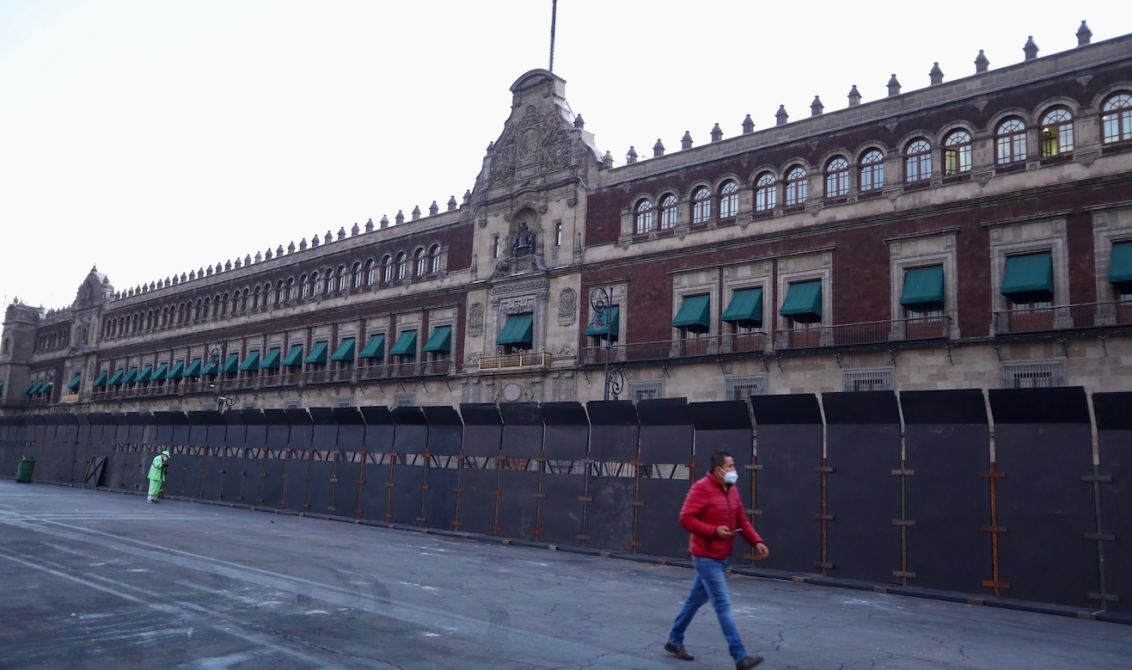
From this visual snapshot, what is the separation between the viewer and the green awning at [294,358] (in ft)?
163

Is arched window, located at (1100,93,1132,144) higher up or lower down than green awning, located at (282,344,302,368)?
higher up

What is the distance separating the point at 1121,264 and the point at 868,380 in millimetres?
7746

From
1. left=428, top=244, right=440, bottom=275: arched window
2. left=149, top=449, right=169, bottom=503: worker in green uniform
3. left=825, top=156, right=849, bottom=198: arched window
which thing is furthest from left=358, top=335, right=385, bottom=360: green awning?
left=825, top=156, right=849, bottom=198: arched window

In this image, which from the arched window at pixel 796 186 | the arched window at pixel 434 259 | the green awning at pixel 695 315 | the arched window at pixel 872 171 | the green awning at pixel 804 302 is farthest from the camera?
the arched window at pixel 434 259

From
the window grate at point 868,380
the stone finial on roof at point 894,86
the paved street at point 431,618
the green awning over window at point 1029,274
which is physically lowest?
the paved street at point 431,618

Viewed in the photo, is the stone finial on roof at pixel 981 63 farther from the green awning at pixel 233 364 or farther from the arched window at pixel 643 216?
the green awning at pixel 233 364

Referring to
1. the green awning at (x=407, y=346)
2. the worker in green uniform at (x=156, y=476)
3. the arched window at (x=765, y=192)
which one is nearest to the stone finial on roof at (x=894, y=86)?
the arched window at (x=765, y=192)

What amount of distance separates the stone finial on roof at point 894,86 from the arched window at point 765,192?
4.94m

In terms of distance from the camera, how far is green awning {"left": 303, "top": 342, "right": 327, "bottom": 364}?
47.7 meters

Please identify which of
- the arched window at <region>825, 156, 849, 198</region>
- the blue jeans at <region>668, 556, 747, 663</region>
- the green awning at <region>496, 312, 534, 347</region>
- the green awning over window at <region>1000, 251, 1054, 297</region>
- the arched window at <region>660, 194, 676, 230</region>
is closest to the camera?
the blue jeans at <region>668, 556, 747, 663</region>

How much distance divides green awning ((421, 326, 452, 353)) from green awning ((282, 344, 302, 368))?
11756mm

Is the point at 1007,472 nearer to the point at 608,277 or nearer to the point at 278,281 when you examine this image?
the point at 608,277

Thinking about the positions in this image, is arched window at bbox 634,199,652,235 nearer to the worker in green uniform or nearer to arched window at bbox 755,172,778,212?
arched window at bbox 755,172,778,212

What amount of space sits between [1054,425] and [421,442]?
1439cm
